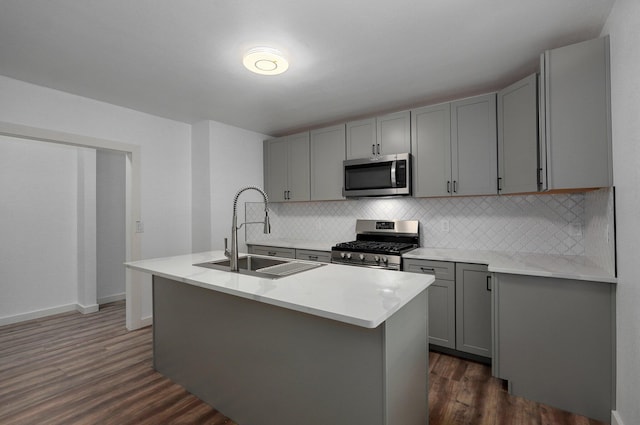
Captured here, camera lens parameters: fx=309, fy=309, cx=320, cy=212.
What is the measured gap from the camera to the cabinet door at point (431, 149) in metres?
2.94

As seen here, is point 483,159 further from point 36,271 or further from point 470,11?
point 36,271

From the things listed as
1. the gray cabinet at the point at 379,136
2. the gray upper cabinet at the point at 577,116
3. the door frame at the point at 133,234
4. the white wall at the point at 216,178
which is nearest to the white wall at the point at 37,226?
the door frame at the point at 133,234

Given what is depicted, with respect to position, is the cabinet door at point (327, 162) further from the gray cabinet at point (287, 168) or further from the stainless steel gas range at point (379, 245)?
the stainless steel gas range at point (379, 245)

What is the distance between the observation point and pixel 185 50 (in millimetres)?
2133

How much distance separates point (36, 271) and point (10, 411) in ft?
8.00

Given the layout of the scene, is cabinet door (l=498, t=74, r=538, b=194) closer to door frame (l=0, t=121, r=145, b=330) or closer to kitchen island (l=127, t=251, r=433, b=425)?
kitchen island (l=127, t=251, r=433, b=425)

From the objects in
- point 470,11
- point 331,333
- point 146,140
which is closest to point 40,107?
point 146,140

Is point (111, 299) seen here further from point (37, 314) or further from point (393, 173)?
point (393, 173)

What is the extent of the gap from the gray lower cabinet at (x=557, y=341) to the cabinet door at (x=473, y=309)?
0.30 meters

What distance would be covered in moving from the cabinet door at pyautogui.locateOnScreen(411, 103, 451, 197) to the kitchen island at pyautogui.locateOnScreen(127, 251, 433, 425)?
1.49 meters

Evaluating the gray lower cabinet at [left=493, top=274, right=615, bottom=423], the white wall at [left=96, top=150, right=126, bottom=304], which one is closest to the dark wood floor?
the gray lower cabinet at [left=493, top=274, right=615, bottom=423]

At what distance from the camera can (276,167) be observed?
14.0 feet

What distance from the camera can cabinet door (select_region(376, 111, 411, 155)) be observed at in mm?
3156

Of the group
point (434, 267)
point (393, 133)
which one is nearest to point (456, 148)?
point (393, 133)
